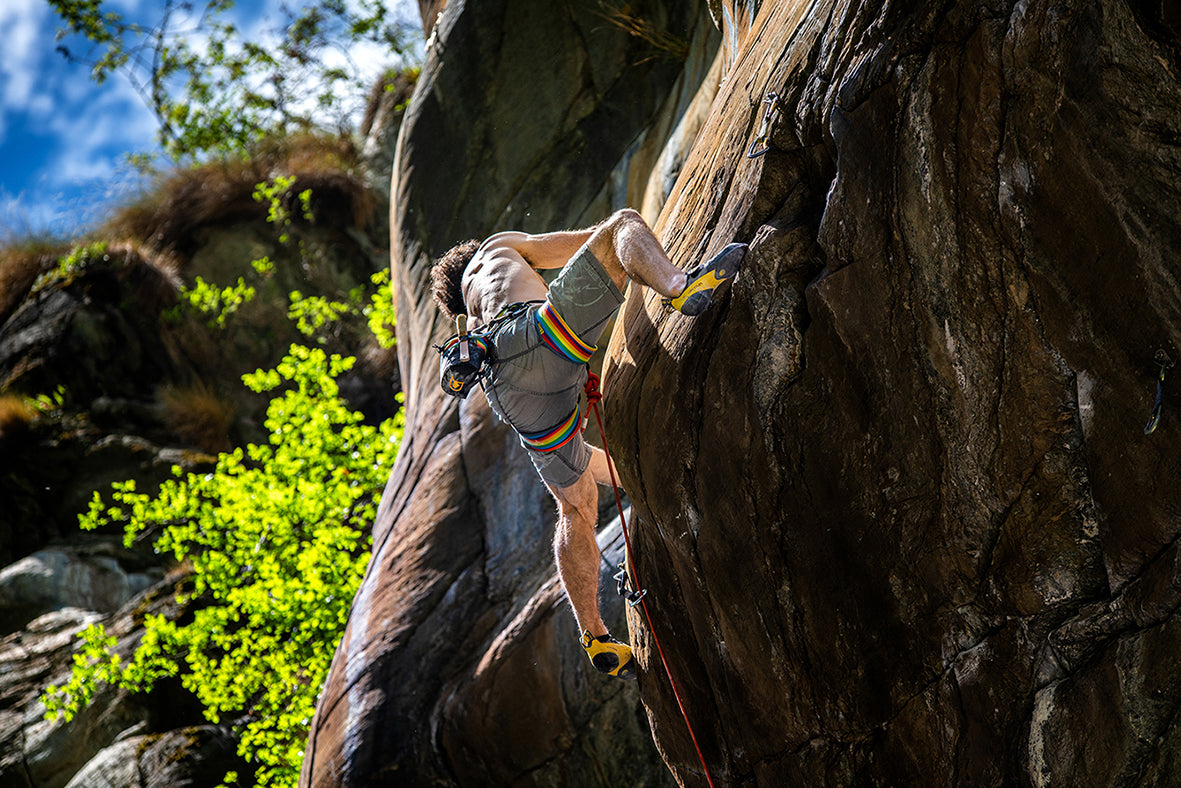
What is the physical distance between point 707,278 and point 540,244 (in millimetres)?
1309

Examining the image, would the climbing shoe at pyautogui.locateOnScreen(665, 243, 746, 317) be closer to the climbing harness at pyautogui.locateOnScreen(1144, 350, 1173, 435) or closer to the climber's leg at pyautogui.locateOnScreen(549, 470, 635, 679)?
the climber's leg at pyautogui.locateOnScreen(549, 470, 635, 679)

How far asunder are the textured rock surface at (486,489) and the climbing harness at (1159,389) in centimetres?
340

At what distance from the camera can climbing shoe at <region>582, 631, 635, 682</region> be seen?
4.52 metres

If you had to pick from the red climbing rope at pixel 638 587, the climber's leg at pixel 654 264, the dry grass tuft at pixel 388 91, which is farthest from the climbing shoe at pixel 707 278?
the dry grass tuft at pixel 388 91

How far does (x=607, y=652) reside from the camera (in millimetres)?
4512

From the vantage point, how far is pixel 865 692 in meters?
3.47

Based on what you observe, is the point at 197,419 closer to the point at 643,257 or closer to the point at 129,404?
the point at 129,404

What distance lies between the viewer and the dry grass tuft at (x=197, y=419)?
1357cm

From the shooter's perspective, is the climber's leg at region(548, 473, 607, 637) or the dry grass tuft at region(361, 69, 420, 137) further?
the dry grass tuft at region(361, 69, 420, 137)

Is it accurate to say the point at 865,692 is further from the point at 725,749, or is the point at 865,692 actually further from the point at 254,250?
the point at 254,250

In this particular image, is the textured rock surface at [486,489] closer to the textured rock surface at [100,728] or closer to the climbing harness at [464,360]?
the climbing harness at [464,360]

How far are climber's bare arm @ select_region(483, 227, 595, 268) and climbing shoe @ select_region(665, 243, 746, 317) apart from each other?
3.71 ft

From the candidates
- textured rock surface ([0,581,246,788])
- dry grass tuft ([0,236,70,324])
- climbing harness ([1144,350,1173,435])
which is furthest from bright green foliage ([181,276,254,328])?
climbing harness ([1144,350,1173,435])

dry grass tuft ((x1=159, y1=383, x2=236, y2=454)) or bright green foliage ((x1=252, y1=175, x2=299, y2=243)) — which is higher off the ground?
bright green foliage ((x1=252, y1=175, x2=299, y2=243))
